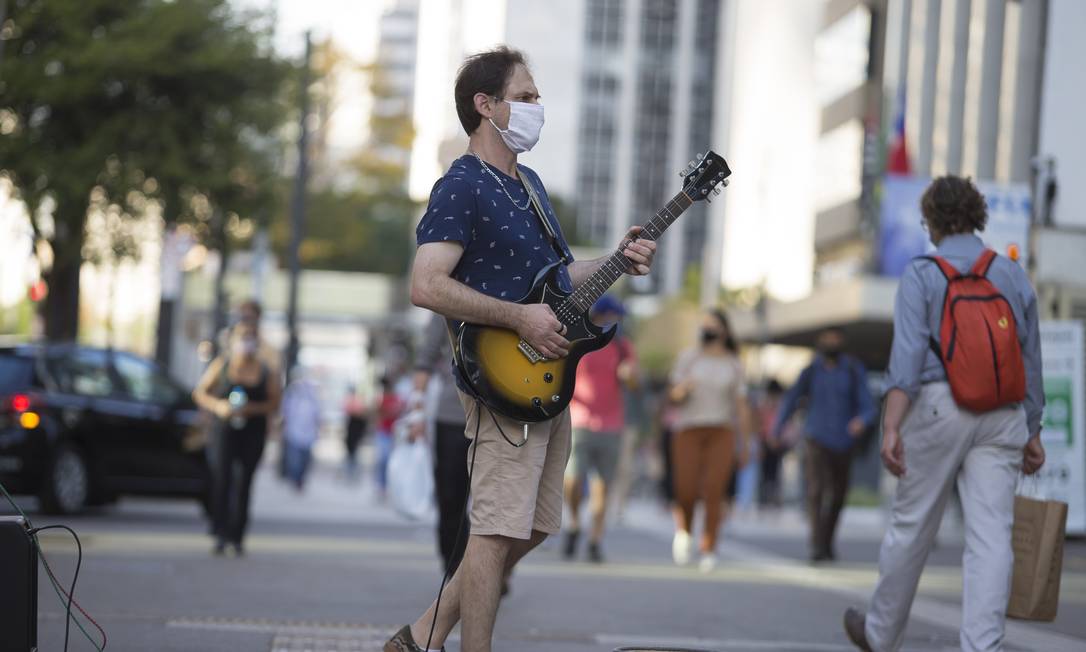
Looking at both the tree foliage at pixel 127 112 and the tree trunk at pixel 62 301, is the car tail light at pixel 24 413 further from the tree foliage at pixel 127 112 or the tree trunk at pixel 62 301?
the tree trunk at pixel 62 301

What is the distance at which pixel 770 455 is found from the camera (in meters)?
28.2

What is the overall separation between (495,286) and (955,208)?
2.44 m

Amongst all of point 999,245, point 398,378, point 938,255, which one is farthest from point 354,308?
point 938,255

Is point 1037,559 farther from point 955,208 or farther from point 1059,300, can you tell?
point 1059,300

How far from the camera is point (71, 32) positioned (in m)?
21.3

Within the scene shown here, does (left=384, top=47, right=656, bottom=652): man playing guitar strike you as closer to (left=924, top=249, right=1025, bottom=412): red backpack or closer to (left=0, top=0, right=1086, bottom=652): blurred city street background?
(left=0, top=0, right=1086, bottom=652): blurred city street background

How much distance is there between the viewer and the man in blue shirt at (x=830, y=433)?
586 inches

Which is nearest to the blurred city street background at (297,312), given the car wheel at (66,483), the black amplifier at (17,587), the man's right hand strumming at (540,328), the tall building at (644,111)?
the car wheel at (66,483)

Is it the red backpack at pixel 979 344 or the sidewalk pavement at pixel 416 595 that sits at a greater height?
the red backpack at pixel 979 344

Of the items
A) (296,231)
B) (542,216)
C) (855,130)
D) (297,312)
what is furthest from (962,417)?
(855,130)

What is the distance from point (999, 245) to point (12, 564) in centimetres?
867

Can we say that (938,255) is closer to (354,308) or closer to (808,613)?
(808,613)

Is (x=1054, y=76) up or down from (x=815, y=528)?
up

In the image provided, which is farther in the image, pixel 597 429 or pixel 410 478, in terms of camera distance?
pixel 597 429
